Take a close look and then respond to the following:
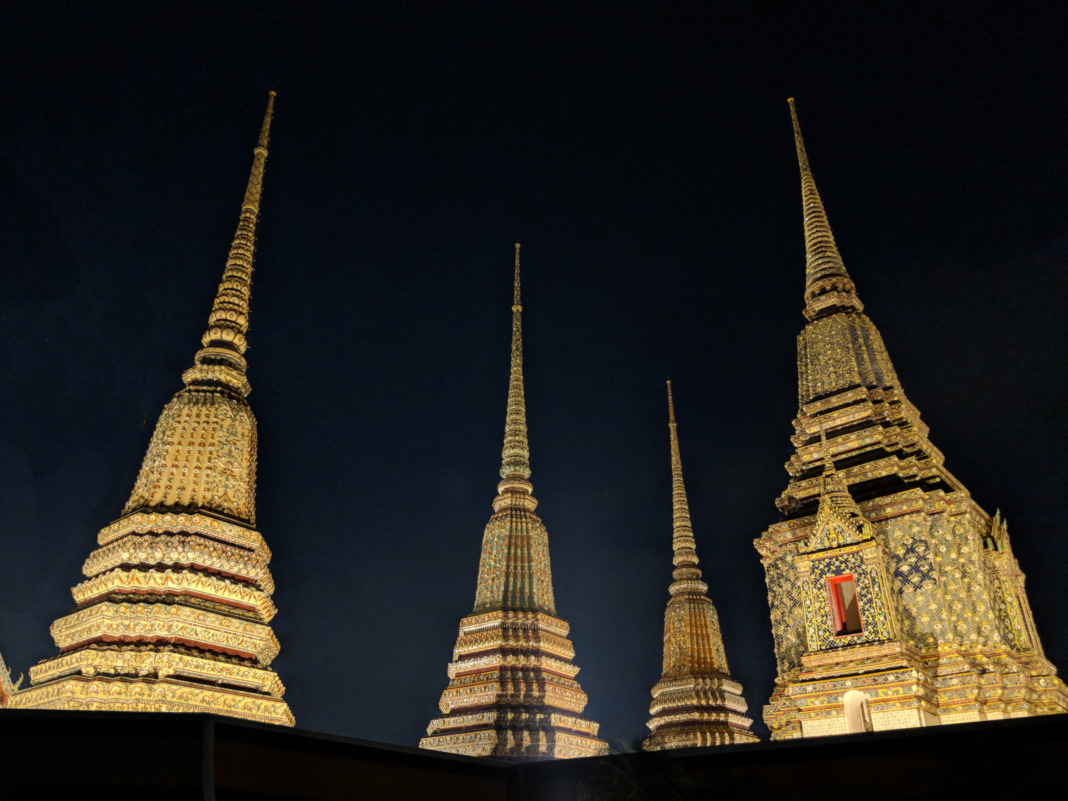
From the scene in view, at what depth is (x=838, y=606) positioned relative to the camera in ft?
30.8

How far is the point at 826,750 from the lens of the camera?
3338 millimetres

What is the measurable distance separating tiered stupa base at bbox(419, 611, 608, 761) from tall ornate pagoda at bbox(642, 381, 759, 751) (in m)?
1.87

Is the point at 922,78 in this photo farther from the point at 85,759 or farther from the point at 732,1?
the point at 85,759

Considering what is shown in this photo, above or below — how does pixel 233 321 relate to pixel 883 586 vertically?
above

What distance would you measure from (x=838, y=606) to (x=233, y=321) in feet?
31.7

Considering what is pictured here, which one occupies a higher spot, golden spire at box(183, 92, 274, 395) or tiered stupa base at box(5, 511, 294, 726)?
golden spire at box(183, 92, 274, 395)

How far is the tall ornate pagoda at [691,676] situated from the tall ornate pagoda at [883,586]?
4711mm

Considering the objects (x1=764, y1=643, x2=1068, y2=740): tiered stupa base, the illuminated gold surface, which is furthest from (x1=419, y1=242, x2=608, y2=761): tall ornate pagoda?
(x1=764, y1=643, x2=1068, y2=740): tiered stupa base

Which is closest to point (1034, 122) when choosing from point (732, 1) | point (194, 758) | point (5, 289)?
point (732, 1)

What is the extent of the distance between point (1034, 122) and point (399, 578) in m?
14.6

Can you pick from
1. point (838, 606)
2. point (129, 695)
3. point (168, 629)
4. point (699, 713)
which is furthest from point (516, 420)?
point (129, 695)

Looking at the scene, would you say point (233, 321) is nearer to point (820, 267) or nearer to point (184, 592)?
point (184, 592)

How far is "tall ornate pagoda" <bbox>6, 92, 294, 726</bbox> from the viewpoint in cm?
885

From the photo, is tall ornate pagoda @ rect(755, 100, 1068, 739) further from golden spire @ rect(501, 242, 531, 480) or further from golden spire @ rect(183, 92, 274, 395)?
golden spire @ rect(183, 92, 274, 395)
